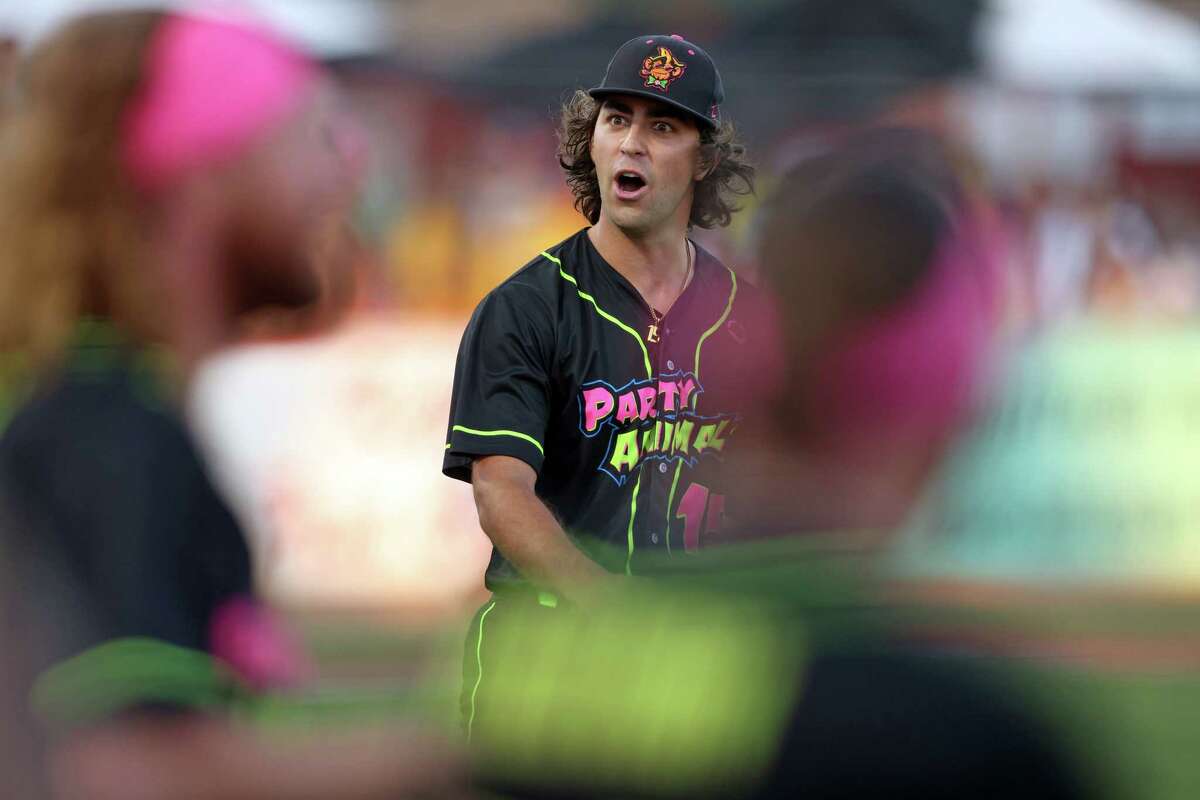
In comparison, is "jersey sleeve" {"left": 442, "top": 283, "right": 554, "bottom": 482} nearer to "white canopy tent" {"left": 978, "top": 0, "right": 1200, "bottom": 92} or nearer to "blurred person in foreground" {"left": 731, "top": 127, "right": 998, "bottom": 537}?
"blurred person in foreground" {"left": 731, "top": 127, "right": 998, "bottom": 537}

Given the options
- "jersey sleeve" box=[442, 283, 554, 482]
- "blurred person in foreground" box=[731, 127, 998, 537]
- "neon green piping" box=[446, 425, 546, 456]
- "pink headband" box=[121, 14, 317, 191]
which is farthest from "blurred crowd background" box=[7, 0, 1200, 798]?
"blurred person in foreground" box=[731, 127, 998, 537]

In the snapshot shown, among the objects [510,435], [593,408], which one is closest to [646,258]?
[593,408]

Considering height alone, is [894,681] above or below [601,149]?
below

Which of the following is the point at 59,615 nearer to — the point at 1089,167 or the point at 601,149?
the point at 601,149

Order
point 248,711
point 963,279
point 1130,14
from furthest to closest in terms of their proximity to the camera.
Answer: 1. point 1130,14
2. point 248,711
3. point 963,279

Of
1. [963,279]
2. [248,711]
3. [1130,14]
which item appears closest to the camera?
[963,279]

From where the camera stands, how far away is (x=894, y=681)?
199cm

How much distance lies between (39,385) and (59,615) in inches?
11.6

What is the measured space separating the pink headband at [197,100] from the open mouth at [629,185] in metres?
1.69

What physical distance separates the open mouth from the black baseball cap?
6.7 inches

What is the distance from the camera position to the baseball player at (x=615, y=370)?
12.7 feet

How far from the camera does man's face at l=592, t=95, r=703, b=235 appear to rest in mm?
4031

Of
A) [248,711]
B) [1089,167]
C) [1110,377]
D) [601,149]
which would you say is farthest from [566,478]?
[1089,167]

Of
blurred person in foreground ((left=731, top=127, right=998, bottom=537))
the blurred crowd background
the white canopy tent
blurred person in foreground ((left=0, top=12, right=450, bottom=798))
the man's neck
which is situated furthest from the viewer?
the white canopy tent
